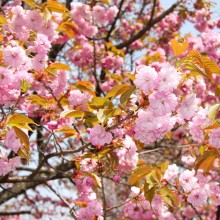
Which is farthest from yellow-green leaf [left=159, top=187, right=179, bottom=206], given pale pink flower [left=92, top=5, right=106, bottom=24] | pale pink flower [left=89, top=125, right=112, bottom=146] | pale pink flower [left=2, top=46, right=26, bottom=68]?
pale pink flower [left=92, top=5, right=106, bottom=24]

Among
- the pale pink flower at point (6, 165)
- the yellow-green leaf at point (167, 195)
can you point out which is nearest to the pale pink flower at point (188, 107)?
the yellow-green leaf at point (167, 195)

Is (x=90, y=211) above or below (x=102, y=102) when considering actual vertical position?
below

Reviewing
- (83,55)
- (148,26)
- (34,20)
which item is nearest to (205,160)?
(34,20)

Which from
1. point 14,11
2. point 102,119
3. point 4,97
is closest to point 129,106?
point 102,119

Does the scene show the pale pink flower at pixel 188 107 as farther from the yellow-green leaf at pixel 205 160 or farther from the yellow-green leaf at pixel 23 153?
the yellow-green leaf at pixel 23 153

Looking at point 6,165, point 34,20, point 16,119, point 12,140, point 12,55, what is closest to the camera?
point 16,119

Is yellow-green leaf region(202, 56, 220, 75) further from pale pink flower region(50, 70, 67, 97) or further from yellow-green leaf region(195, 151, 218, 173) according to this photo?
pale pink flower region(50, 70, 67, 97)

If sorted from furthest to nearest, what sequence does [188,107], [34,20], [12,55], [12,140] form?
[34,20] → [12,55] → [12,140] → [188,107]

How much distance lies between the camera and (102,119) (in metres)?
2.03

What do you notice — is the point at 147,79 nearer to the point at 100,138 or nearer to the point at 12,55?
the point at 100,138

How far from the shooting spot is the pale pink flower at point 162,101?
1834 mm

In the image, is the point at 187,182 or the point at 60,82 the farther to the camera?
the point at 60,82

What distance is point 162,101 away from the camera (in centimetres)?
184

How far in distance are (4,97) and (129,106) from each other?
2.66ft
